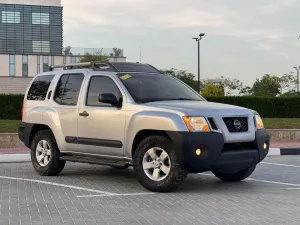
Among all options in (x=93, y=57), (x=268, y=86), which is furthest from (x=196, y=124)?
(x=93, y=57)

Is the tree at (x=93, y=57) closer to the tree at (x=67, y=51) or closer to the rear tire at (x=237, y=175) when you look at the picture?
the tree at (x=67, y=51)

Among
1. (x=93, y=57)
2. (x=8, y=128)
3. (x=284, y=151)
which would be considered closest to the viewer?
(x=284, y=151)

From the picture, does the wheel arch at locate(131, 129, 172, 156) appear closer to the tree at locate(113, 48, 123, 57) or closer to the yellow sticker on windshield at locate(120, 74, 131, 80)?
the yellow sticker on windshield at locate(120, 74, 131, 80)

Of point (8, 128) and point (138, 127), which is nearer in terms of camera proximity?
point (138, 127)

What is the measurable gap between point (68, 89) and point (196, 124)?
117 inches

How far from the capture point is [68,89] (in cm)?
902

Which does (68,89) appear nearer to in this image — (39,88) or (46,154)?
(39,88)

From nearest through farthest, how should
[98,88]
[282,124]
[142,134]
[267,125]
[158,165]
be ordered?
[158,165] → [142,134] → [98,88] → [267,125] → [282,124]

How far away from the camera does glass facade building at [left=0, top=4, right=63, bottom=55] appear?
81.8 metres

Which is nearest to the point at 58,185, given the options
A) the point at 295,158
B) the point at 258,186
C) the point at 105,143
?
the point at 105,143

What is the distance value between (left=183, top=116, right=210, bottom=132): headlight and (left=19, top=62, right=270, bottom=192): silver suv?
0.01m

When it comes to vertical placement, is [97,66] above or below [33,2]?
below

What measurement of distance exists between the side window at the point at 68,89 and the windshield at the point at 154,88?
98 cm

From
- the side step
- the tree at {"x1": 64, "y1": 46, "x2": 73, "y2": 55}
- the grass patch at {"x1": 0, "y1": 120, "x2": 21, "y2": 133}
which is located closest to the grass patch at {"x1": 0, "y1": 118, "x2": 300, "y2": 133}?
the grass patch at {"x1": 0, "y1": 120, "x2": 21, "y2": 133}
